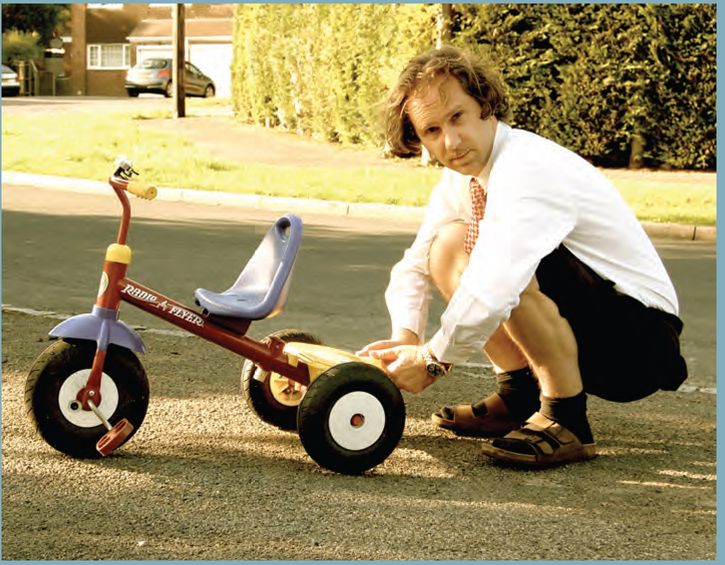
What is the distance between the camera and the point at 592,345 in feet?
A: 13.4

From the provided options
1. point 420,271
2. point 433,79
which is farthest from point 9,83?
point 433,79

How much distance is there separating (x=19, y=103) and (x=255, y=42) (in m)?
10.8

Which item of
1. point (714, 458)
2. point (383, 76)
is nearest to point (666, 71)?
point (383, 76)

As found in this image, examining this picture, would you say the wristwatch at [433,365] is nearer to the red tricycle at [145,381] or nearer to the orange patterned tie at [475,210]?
the red tricycle at [145,381]

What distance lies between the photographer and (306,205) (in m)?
12.6

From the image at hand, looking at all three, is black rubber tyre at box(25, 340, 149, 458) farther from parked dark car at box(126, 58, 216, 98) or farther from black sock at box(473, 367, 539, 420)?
parked dark car at box(126, 58, 216, 98)

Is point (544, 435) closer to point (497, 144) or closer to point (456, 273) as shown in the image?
point (456, 273)

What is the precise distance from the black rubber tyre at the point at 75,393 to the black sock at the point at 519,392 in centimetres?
130

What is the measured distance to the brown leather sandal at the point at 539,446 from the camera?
402 cm

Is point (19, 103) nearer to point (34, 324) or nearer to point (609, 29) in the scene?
point (609, 29)

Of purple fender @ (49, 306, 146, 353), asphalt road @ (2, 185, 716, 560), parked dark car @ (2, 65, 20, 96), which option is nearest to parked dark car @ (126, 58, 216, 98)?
parked dark car @ (2, 65, 20, 96)

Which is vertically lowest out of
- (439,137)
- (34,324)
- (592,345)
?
(34,324)

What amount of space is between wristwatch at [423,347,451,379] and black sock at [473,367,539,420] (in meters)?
0.58

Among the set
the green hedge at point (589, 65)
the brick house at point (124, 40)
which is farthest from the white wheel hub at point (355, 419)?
the brick house at point (124, 40)
